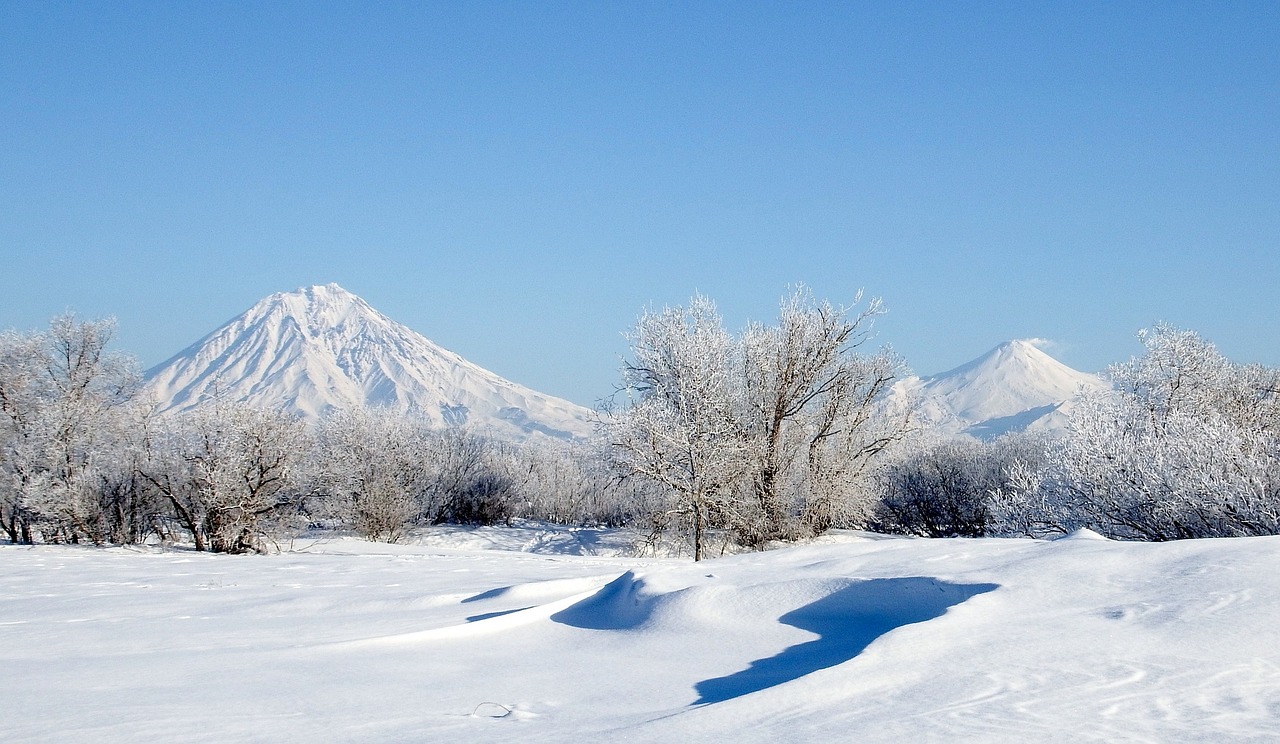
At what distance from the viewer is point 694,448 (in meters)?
16.9

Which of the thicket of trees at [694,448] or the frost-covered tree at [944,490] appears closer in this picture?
the thicket of trees at [694,448]

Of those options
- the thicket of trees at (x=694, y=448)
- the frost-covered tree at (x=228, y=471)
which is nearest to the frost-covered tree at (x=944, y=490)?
the thicket of trees at (x=694, y=448)

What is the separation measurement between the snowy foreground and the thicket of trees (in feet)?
Answer: 33.5

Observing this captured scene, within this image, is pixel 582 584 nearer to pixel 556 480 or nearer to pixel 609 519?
pixel 609 519

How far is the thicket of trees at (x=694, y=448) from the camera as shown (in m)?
15.1

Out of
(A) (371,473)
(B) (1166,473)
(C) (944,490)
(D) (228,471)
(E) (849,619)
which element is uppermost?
(A) (371,473)

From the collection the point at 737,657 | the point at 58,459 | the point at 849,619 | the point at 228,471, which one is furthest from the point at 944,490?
the point at 737,657

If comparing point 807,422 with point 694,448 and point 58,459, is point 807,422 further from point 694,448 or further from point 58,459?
point 58,459

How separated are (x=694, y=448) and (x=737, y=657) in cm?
1286

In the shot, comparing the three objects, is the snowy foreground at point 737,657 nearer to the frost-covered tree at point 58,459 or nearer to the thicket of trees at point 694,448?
the thicket of trees at point 694,448

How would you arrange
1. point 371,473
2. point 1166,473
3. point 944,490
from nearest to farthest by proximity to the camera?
point 1166,473 < point 371,473 < point 944,490

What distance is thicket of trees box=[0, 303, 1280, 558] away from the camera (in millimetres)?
15141

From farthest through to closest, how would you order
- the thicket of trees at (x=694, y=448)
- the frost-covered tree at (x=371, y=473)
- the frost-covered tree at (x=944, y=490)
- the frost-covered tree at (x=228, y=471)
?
the frost-covered tree at (x=944, y=490)
the frost-covered tree at (x=371, y=473)
the frost-covered tree at (x=228, y=471)
the thicket of trees at (x=694, y=448)

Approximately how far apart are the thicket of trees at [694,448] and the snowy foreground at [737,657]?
10.2 metres
